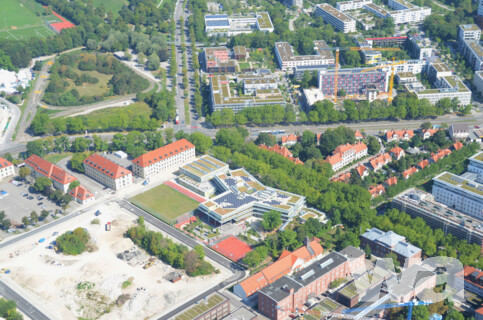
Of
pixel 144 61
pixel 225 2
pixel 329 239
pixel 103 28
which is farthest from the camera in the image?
pixel 225 2

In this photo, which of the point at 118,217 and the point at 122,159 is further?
the point at 122,159

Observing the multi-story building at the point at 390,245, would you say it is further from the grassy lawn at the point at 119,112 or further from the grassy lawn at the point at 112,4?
the grassy lawn at the point at 112,4

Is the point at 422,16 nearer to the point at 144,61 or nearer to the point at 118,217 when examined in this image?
the point at 144,61

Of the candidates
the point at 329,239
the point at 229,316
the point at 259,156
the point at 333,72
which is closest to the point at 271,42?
the point at 333,72

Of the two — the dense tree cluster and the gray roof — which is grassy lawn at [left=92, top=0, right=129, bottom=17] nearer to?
the dense tree cluster

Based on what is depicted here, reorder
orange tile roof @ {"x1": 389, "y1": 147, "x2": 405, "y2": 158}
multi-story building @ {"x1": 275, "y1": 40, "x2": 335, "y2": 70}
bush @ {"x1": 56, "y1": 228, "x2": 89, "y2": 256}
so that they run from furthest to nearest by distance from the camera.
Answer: multi-story building @ {"x1": 275, "y1": 40, "x2": 335, "y2": 70} < orange tile roof @ {"x1": 389, "y1": 147, "x2": 405, "y2": 158} < bush @ {"x1": 56, "y1": 228, "x2": 89, "y2": 256}

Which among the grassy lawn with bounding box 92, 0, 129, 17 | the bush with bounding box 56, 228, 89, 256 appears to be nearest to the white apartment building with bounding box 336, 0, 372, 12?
the grassy lawn with bounding box 92, 0, 129, 17

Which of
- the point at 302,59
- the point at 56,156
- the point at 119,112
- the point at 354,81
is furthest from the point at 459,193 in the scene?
the point at 56,156
